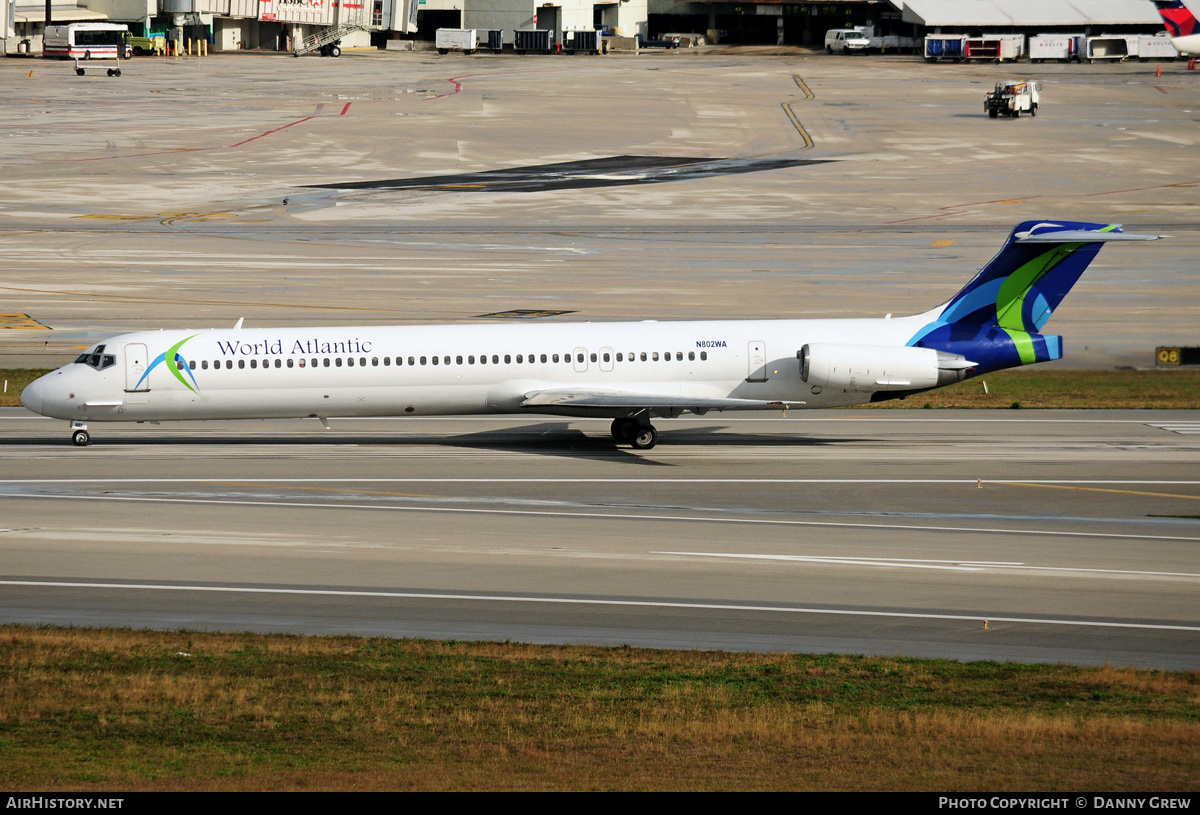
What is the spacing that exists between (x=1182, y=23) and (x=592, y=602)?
10083 cm

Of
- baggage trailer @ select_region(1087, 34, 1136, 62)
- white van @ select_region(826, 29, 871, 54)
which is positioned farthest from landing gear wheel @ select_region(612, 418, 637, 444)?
white van @ select_region(826, 29, 871, 54)

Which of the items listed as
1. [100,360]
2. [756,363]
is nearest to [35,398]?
[100,360]

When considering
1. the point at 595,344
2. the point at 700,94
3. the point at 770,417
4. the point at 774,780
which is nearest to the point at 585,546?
the point at 595,344

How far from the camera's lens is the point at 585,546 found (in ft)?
85.9

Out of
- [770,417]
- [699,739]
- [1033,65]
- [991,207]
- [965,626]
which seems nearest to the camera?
[699,739]

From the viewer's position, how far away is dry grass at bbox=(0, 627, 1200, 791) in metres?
14.5

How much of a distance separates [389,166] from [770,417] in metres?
49.6

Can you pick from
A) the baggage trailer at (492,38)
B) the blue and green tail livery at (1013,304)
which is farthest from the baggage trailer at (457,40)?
the blue and green tail livery at (1013,304)

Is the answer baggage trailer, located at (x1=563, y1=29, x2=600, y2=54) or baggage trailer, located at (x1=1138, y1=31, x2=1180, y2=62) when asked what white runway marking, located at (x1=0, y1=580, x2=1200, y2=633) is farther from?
baggage trailer, located at (x1=563, y1=29, x2=600, y2=54)

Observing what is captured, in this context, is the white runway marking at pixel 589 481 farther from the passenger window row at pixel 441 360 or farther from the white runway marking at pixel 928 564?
the white runway marking at pixel 928 564

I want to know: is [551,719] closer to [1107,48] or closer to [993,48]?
[993,48]

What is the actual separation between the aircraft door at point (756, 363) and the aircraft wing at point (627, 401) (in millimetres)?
607

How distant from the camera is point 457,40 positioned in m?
156

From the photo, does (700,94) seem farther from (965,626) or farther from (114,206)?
(965,626)
